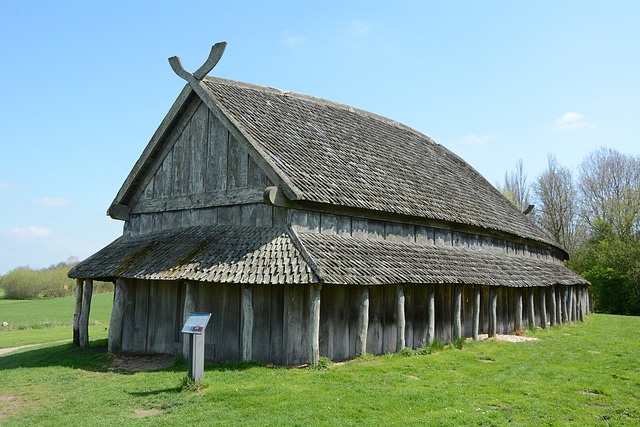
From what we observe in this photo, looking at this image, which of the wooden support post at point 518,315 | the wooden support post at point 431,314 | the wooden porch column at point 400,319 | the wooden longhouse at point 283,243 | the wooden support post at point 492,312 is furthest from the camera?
the wooden support post at point 518,315

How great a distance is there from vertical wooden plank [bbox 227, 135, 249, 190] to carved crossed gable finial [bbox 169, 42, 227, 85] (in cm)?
215

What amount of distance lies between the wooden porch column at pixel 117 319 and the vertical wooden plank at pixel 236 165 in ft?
14.1

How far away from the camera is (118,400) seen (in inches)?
371


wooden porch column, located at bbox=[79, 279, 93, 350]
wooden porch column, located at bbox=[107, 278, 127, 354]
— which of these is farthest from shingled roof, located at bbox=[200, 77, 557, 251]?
wooden porch column, located at bbox=[79, 279, 93, 350]

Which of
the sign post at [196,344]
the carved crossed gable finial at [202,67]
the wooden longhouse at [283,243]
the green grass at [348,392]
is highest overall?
the carved crossed gable finial at [202,67]

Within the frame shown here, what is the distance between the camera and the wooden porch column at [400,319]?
550 inches

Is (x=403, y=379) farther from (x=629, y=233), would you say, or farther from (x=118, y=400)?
(x=629, y=233)

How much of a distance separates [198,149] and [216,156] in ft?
3.13

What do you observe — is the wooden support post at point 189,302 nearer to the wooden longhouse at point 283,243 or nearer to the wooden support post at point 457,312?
the wooden longhouse at point 283,243

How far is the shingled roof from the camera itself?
14.0 meters

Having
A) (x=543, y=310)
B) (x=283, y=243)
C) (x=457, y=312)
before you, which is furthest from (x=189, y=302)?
(x=543, y=310)

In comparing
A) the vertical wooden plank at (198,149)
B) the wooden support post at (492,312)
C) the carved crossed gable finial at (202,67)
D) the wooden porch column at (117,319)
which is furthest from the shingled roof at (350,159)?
the wooden porch column at (117,319)

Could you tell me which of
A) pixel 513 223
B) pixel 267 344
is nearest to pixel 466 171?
pixel 513 223

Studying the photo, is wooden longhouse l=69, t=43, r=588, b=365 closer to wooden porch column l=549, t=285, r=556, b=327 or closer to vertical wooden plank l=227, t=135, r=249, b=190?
vertical wooden plank l=227, t=135, r=249, b=190
